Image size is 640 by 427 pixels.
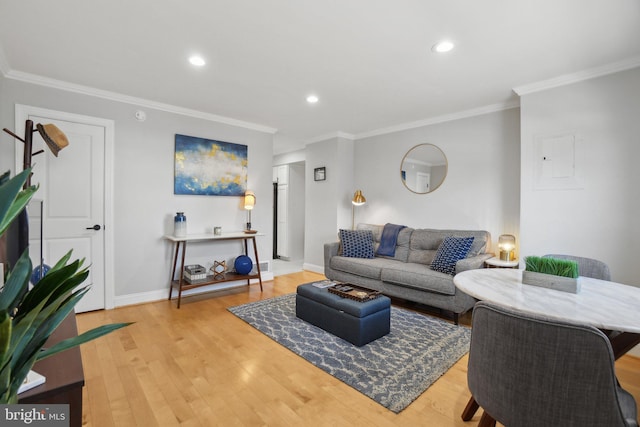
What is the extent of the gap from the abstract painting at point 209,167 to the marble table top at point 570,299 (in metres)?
3.30

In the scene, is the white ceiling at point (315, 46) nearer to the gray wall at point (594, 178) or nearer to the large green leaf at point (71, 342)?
the gray wall at point (594, 178)

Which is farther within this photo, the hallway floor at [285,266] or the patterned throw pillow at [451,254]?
the hallway floor at [285,266]

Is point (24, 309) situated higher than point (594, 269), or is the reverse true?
point (24, 309)

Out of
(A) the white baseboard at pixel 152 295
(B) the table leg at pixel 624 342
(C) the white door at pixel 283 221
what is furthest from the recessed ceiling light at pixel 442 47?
(C) the white door at pixel 283 221

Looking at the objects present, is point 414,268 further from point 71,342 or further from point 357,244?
point 71,342

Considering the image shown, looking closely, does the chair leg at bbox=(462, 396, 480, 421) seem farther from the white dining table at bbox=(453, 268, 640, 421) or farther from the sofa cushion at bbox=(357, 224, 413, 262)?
the sofa cushion at bbox=(357, 224, 413, 262)

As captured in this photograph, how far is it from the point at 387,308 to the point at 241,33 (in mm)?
2516

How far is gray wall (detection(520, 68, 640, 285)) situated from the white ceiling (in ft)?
0.84

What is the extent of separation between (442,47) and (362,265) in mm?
2471

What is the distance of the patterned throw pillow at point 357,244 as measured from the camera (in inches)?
165

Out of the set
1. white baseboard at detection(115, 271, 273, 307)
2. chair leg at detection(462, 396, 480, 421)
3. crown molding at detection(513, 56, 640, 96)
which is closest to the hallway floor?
white baseboard at detection(115, 271, 273, 307)

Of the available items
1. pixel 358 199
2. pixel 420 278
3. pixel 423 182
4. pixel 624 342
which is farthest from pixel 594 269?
pixel 358 199

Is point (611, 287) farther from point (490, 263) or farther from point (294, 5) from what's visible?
point (294, 5)

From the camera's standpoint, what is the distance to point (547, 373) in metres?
0.96
